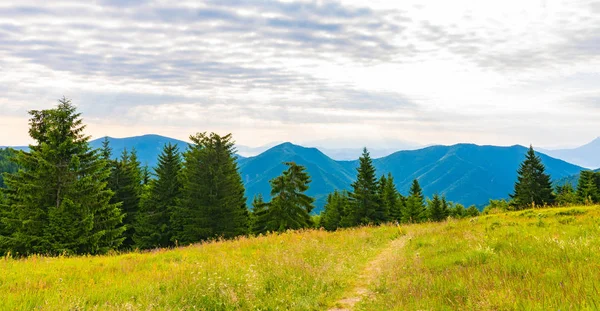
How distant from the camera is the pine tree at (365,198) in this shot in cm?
5791

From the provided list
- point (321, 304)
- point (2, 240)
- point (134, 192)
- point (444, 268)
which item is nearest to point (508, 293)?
point (444, 268)

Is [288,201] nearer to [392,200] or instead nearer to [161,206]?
[161,206]

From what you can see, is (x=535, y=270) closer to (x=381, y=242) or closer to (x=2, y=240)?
(x=381, y=242)

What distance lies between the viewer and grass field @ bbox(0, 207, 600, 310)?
16.4 feet

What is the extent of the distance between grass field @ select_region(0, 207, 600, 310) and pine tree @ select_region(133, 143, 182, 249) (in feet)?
120

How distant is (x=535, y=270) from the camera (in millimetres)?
5855

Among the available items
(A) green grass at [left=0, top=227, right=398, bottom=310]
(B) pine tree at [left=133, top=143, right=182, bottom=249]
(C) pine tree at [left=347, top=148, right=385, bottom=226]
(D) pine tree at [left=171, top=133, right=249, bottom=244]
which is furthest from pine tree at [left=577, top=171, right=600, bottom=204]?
(B) pine tree at [left=133, top=143, right=182, bottom=249]

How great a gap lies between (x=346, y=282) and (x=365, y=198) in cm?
5184

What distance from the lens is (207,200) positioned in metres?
43.2

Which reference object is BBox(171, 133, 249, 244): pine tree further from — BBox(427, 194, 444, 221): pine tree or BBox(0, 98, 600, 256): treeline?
BBox(427, 194, 444, 221): pine tree

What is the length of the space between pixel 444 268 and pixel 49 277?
9.46 metres

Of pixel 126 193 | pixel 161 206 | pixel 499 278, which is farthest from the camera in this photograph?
pixel 126 193

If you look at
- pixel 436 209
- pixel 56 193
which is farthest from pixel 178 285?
pixel 436 209

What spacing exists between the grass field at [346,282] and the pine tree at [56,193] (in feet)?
69.3
